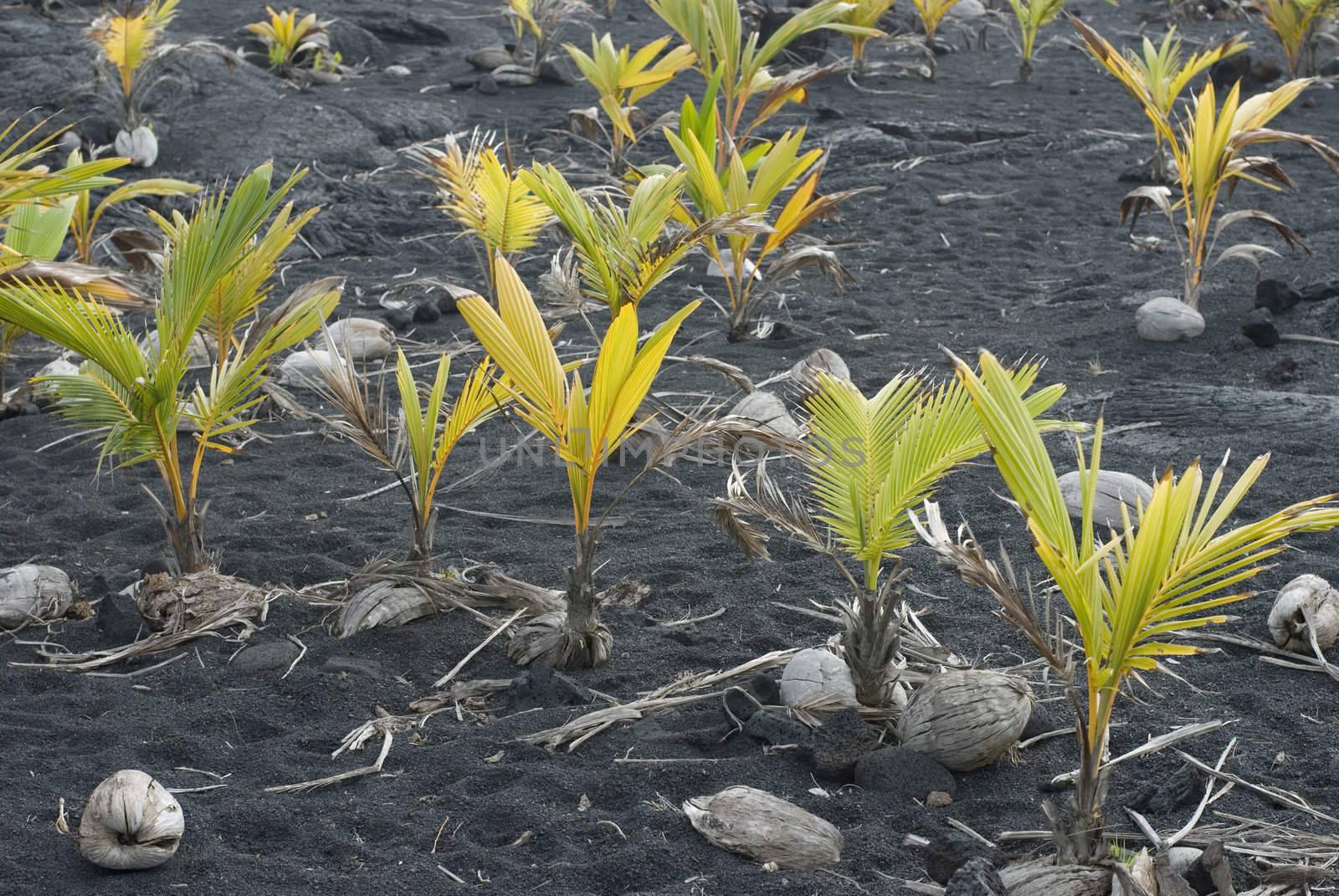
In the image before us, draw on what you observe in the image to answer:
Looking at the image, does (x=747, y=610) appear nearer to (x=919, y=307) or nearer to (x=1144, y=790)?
(x=1144, y=790)

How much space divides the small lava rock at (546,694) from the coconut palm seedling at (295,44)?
23.0 feet

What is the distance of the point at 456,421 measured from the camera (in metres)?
2.88

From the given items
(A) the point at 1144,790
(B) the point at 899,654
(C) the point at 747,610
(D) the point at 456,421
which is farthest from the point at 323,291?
(A) the point at 1144,790

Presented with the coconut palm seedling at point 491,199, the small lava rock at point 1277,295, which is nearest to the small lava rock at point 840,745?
the coconut palm seedling at point 491,199

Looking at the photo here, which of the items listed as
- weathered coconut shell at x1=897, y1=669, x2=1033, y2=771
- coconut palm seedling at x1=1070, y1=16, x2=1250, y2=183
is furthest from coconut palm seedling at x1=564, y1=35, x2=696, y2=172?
weathered coconut shell at x1=897, y1=669, x2=1033, y2=771

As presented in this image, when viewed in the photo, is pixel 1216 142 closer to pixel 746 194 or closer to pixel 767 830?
pixel 746 194

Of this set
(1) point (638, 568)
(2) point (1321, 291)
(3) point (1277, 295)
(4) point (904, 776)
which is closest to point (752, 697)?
(4) point (904, 776)

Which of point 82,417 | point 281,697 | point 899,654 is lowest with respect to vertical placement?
point 281,697

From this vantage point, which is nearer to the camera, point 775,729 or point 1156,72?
point 775,729

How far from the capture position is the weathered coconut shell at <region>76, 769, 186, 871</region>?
6.77 ft

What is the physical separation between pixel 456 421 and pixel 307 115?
18.1ft

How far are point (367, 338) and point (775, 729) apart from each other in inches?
110

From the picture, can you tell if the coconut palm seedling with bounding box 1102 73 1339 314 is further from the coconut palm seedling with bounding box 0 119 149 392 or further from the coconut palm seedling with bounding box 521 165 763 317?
the coconut palm seedling with bounding box 0 119 149 392

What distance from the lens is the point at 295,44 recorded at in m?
8.66
